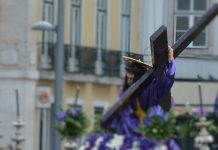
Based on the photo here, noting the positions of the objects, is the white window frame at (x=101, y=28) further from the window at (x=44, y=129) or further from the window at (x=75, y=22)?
the window at (x=44, y=129)

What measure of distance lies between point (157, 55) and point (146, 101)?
188 mm

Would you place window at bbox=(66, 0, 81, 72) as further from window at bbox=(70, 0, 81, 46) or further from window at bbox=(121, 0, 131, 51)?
window at bbox=(121, 0, 131, 51)

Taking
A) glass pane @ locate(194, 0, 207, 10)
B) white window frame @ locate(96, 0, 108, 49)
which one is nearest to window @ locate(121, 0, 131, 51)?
glass pane @ locate(194, 0, 207, 10)

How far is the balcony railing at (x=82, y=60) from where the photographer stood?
25.3 m

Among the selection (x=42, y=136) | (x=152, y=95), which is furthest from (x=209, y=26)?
(x=42, y=136)

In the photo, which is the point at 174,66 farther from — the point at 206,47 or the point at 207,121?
the point at 207,121

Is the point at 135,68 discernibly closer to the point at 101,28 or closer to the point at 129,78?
the point at 129,78

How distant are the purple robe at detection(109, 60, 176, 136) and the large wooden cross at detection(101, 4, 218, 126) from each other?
0.04 m

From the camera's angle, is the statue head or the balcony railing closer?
the statue head

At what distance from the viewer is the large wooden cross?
12.6ft

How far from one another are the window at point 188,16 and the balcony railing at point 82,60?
788 inches

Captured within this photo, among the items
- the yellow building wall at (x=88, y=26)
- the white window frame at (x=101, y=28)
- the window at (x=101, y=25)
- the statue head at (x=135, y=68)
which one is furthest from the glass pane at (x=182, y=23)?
the yellow building wall at (x=88, y=26)

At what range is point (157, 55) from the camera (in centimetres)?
439

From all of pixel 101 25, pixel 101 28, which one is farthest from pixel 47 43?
pixel 101 25
